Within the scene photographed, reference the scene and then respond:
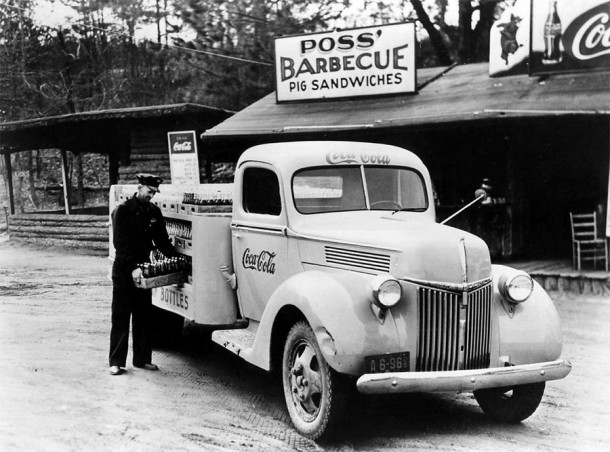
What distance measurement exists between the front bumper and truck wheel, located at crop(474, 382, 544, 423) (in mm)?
414

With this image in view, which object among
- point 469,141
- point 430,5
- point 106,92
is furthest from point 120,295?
point 106,92

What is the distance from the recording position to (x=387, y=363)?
14.8 feet

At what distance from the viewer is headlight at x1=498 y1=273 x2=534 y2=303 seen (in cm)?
499

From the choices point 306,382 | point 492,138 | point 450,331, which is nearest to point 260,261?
point 306,382

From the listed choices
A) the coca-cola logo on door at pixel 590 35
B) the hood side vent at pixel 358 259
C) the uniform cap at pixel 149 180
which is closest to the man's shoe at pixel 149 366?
the uniform cap at pixel 149 180

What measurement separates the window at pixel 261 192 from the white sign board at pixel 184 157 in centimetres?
594

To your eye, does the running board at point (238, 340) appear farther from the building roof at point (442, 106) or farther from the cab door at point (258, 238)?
the building roof at point (442, 106)

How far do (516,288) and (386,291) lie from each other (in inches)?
41.6

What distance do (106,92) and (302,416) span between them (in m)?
25.7

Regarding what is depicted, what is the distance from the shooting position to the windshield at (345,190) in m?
5.65

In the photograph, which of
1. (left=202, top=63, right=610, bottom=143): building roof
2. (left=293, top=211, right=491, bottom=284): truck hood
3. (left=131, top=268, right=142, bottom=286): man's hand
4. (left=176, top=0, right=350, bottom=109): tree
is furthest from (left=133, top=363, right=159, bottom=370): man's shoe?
(left=176, top=0, right=350, bottom=109): tree

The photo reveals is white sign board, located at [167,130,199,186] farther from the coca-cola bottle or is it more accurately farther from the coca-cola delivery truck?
the coca-cola bottle

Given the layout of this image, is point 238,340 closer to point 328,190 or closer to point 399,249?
point 328,190

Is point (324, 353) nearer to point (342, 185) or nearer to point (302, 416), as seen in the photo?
point (302, 416)
